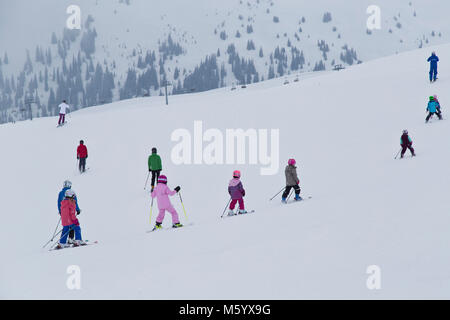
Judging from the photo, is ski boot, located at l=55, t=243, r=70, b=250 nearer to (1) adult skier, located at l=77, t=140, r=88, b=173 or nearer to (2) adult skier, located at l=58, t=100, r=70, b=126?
(1) adult skier, located at l=77, t=140, r=88, b=173

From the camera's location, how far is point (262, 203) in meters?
13.8

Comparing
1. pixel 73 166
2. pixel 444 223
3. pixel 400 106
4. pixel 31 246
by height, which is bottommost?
pixel 31 246

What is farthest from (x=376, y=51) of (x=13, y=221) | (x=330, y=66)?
(x=13, y=221)

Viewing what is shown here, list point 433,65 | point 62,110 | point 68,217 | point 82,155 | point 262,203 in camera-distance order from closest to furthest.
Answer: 1. point 68,217
2. point 262,203
3. point 82,155
4. point 433,65
5. point 62,110

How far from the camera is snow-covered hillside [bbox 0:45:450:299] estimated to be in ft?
19.1

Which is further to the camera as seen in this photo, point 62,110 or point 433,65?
point 62,110

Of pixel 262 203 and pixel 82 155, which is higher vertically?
pixel 82 155

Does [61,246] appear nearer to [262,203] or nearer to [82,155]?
[262,203]

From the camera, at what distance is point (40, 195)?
1725 centimetres

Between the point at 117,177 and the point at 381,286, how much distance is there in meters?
14.5

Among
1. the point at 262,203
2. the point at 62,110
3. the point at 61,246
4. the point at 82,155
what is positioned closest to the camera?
the point at 61,246

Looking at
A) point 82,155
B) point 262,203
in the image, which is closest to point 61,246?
point 262,203

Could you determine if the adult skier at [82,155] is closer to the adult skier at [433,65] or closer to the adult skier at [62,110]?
the adult skier at [62,110]
